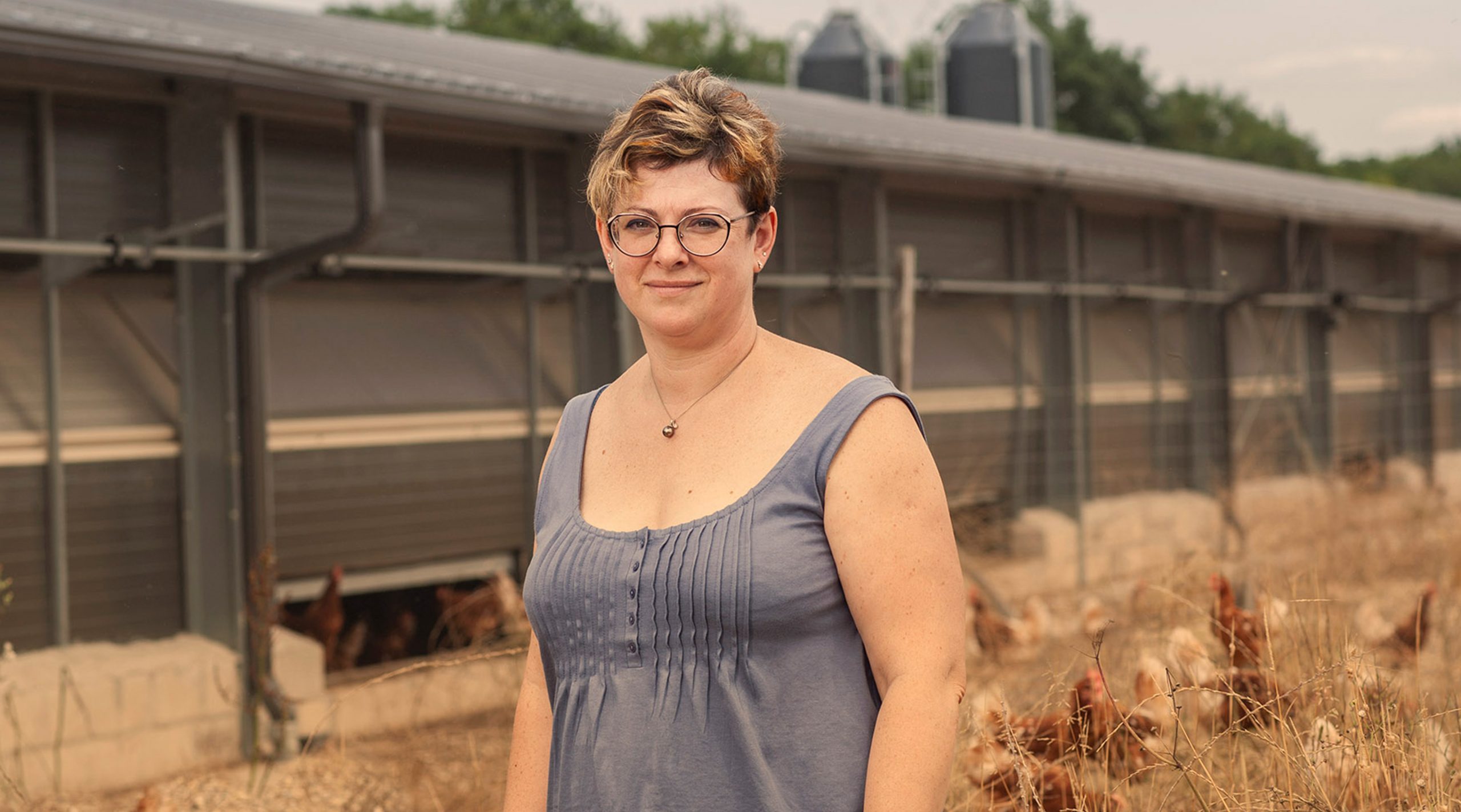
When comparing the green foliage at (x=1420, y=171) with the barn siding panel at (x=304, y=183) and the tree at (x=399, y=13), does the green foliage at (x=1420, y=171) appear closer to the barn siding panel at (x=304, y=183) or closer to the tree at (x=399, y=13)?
the tree at (x=399, y=13)

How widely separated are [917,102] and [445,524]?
2581 centimetres

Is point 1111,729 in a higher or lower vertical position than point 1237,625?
lower

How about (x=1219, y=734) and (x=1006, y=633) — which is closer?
(x=1219, y=734)

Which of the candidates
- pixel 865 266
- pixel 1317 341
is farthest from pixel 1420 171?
pixel 865 266

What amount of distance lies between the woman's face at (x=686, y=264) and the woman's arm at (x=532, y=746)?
0.59 m

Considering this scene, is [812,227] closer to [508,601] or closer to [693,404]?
[508,601]

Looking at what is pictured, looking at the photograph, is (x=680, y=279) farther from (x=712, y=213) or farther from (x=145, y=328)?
(x=145, y=328)

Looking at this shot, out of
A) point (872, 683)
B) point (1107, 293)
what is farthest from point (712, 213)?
point (1107, 293)

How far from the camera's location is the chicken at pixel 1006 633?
286 inches

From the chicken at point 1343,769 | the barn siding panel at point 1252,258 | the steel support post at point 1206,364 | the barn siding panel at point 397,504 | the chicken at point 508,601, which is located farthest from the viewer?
the barn siding panel at point 1252,258

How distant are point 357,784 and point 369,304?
10.4 ft

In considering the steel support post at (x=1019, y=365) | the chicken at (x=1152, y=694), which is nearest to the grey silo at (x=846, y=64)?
the steel support post at (x=1019, y=365)

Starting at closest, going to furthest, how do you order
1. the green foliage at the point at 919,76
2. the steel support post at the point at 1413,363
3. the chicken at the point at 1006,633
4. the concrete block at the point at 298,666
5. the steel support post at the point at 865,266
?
the concrete block at the point at 298,666
the chicken at the point at 1006,633
the steel support post at the point at 865,266
the steel support post at the point at 1413,363
the green foliage at the point at 919,76

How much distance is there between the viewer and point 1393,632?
6.19m
